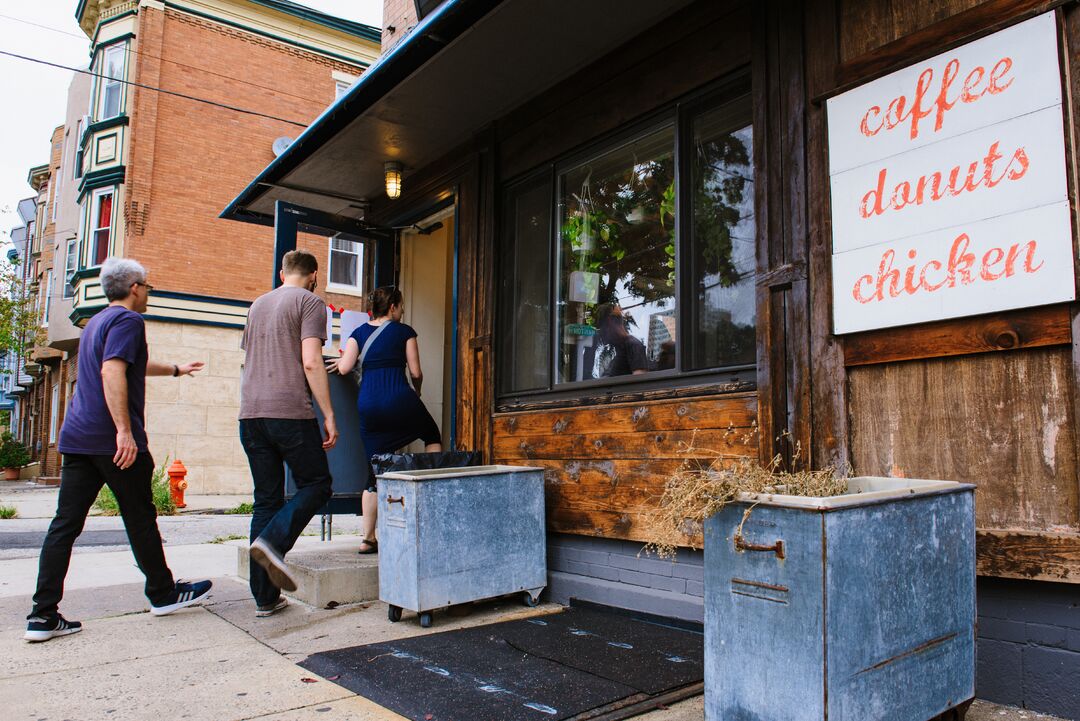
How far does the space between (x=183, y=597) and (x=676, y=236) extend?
11.1 ft

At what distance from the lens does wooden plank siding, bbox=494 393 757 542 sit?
3.63m

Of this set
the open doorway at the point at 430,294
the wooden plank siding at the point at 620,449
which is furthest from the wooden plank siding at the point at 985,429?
the open doorway at the point at 430,294

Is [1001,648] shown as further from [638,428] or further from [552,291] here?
[552,291]

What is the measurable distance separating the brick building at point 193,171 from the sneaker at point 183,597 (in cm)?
1178

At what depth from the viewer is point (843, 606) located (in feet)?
6.81

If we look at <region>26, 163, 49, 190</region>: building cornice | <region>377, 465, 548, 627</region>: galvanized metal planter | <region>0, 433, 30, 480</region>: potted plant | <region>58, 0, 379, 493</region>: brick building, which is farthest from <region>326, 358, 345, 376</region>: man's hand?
<region>26, 163, 49, 190</region>: building cornice

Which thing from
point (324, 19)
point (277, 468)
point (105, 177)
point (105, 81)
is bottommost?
point (277, 468)

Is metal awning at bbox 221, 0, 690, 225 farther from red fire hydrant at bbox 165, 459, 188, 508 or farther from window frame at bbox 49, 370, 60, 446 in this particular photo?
window frame at bbox 49, 370, 60, 446

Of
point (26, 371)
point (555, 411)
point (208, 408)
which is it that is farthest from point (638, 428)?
point (26, 371)

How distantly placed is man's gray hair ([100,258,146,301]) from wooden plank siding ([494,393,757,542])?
7.78 ft

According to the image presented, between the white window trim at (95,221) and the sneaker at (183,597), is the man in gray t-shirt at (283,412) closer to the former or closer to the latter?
the sneaker at (183,597)

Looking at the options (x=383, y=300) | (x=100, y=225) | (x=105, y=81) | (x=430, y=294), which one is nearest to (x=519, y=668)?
(x=383, y=300)

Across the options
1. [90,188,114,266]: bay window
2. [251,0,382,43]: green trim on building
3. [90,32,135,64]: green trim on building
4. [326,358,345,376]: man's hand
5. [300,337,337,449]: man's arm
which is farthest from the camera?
[251,0,382,43]: green trim on building

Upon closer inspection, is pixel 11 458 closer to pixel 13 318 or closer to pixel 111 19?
pixel 13 318
